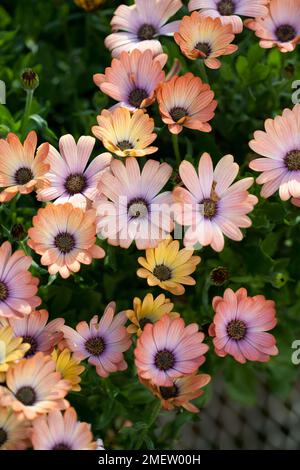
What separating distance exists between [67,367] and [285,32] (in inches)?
20.0

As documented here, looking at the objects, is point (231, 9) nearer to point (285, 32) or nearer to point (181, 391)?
point (285, 32)

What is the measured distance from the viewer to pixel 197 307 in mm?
1121

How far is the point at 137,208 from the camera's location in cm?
92

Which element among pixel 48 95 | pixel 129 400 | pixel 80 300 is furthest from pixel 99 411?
pixel 48 95

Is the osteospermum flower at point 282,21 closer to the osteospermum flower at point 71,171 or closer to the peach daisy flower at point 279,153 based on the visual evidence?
the peach daisy flower at point 279,153

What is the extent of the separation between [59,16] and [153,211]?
22.7 inches

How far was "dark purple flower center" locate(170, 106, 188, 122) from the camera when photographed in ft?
3.11

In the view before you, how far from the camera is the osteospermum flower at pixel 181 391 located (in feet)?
2.84

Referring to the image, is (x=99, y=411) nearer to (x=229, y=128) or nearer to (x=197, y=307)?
(x=197, y=307)

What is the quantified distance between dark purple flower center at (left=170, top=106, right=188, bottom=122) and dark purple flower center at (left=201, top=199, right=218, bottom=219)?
0.37 feet

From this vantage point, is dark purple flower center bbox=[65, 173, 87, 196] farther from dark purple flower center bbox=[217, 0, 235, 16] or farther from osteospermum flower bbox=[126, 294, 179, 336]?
dark purple flower center bbox=[217, 0, 235, 16]

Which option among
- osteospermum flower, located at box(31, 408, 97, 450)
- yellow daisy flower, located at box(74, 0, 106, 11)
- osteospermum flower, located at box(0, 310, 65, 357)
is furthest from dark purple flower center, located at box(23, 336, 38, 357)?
yellow daisy flower, located at box(74, 0, 106, 11)

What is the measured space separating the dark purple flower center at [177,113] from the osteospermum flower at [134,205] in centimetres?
7

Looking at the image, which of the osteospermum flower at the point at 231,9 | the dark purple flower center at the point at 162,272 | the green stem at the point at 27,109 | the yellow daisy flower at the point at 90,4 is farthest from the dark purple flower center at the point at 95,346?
Answer: the yellow daisy flower at the point at 90,4
